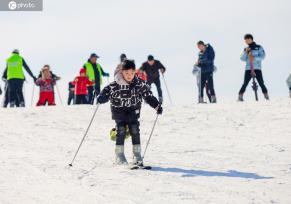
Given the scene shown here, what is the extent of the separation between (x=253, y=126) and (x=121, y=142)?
4857 millimetres

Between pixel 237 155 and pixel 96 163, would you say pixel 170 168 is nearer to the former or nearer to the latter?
pixel 96 163

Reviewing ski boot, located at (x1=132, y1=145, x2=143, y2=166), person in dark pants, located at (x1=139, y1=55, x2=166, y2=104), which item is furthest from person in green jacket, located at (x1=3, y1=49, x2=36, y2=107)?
ski boot, located at (x1=132, y1=145, x2=143, y2=166)

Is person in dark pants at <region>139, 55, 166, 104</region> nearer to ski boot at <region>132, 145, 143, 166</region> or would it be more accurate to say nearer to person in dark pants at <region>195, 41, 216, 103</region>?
person in dark pants at <region>195, 41, 216, 103</region>

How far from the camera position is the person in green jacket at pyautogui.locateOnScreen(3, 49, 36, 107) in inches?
675

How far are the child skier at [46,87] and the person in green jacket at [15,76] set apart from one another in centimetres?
30

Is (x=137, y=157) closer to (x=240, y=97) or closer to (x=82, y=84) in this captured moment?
(x=240, y=97)

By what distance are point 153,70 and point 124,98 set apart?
919 cm

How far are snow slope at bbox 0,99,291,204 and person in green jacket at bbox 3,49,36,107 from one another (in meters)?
2.20

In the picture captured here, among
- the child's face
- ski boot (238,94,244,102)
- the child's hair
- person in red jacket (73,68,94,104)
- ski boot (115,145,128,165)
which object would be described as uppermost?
the child's hair

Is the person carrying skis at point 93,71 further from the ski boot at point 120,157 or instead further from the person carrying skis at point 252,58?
the ski boot at point 120,157

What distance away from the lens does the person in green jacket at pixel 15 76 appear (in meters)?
17.2

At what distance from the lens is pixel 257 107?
14.6m

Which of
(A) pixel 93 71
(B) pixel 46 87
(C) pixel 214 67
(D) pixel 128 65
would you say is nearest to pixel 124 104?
(D) pixel 128 65

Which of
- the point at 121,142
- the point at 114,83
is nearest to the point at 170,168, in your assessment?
the point at 121,142
